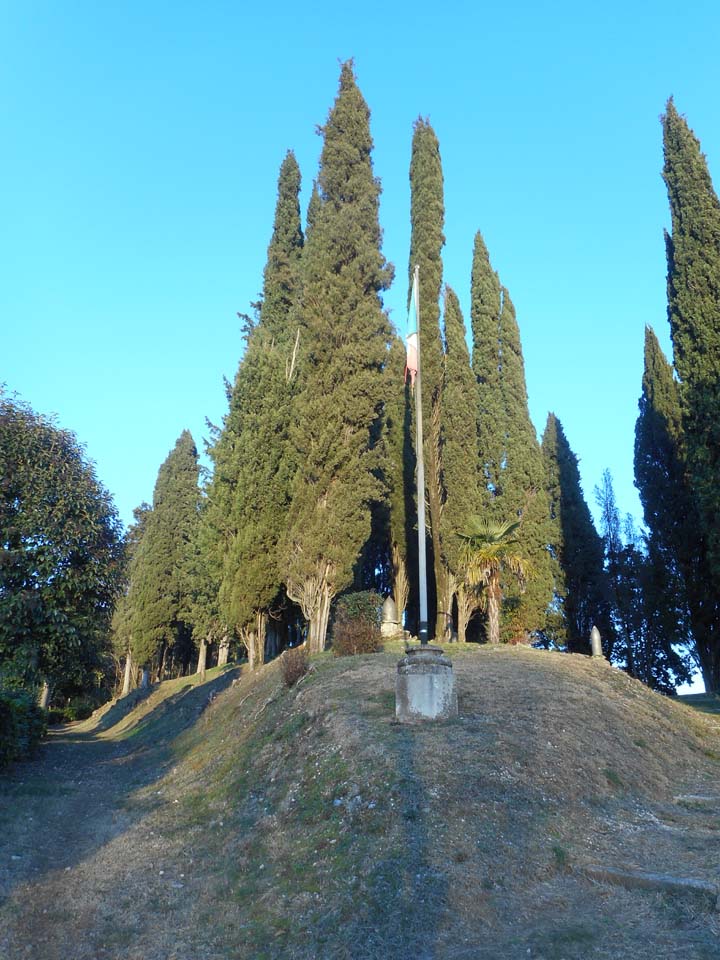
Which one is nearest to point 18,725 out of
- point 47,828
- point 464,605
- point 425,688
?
point 47,828

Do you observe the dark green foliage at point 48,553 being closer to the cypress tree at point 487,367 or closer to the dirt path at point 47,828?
the dirt path at point 47,828

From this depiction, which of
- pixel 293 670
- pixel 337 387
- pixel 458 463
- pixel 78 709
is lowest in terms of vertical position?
pixel 78 709

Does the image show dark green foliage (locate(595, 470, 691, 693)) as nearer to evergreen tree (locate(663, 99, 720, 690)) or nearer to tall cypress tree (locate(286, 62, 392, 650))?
evergreen tree (locate(663, 99, 720, 690))

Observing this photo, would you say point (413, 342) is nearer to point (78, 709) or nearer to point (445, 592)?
point (445, 592)

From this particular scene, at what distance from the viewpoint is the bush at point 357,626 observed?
17688 millimetres

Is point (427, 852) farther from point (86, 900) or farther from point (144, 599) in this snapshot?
point (144, 599)

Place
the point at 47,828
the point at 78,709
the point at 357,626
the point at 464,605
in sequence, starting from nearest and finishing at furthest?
the point at 47,828
the point at 357,626
the point at 464,605
the point at 78,709

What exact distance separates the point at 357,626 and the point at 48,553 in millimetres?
7882

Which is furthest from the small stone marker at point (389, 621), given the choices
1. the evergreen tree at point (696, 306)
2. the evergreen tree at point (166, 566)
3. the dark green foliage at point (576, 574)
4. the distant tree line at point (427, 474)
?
the evergreen tree at point (166, 566)

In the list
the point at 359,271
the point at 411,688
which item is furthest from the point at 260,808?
the point at 359,271

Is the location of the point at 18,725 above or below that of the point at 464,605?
below

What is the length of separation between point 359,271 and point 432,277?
5.61 meters

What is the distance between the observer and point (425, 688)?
37.3 ft

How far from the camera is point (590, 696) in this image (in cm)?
1324
